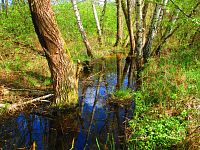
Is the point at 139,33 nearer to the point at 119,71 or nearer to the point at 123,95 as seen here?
the point at 119,71

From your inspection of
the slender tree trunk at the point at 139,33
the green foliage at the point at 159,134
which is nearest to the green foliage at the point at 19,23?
the slender tree trunk at the point at 139,33

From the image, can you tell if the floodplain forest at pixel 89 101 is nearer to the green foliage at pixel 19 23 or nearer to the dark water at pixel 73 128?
the dark water at pixel 73 128

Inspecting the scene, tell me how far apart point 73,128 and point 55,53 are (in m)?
2.13

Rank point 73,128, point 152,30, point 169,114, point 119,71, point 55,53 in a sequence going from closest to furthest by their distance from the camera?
1. point 169,114
2. point 73,128
3. point 55,53
4. point 152,30
5. point 119,71

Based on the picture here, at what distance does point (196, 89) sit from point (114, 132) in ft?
7.13

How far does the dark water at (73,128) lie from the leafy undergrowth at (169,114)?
0.50 meters

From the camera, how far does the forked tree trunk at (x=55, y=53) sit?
787 cm

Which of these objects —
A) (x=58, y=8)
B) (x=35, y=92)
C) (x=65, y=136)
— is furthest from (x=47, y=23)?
(x=58, y=8)

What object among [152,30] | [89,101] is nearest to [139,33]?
[152,30]

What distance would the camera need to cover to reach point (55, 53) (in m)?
8.17

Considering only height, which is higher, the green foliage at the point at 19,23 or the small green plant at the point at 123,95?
the green foliage at the point at 19,23

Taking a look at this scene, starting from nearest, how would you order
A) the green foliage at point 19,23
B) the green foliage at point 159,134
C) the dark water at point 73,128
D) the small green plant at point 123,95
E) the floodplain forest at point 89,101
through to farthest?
the green foliage at point 159,134
the floodplain forest at point 89,101
the dark water at point 73,128
the small green plant at point 123,95
the green foliage at point 19,23

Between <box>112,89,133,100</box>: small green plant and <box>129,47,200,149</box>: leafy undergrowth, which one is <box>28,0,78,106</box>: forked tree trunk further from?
<box>129,47,200,149</box>: leafy undergrowth

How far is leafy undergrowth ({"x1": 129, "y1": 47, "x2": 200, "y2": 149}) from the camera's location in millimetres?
5297
